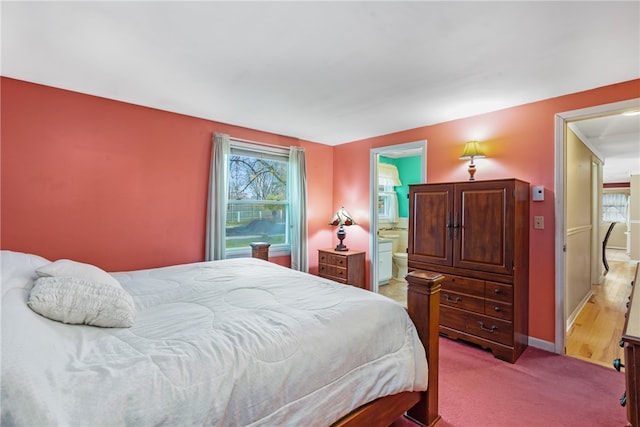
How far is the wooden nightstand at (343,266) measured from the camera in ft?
12.9

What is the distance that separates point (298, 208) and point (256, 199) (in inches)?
23.4

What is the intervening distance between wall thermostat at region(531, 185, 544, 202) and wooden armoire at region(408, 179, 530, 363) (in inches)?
2.7

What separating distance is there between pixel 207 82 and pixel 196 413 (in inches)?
93.6

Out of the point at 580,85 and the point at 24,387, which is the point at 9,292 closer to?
the point at 24,387

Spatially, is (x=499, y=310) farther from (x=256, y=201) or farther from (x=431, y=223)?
(x=256, y=201)

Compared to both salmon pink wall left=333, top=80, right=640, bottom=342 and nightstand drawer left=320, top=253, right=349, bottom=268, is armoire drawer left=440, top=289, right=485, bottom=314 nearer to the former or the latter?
salmon pink wall left=333, top=80, right=640, bottom=342

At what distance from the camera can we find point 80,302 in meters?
1.17

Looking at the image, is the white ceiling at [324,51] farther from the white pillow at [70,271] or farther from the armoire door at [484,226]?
the white pillow at [70,271]

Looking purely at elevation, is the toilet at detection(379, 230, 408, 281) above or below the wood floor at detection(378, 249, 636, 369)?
above

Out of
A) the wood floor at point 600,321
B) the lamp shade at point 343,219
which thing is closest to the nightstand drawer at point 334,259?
the lamp shade at point 343,219

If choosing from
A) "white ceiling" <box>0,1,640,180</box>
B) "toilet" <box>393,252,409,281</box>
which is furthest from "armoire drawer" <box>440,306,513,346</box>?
"toilet" <box>393,252,409,281</box>

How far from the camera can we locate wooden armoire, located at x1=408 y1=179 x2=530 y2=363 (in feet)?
8.32

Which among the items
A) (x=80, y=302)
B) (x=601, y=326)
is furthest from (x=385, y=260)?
(x=80, y=302)

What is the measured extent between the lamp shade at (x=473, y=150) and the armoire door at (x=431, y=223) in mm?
465
